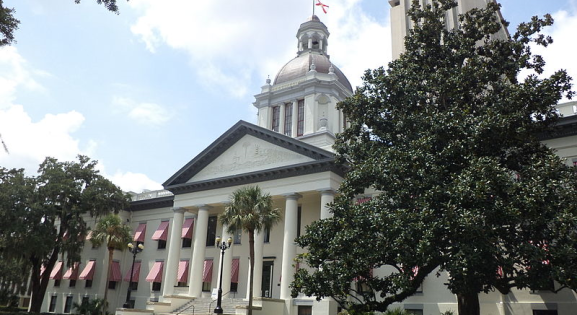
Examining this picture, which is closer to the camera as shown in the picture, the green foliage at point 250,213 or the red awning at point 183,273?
the green foliage at point 250,213

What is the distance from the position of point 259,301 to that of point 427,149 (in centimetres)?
1485

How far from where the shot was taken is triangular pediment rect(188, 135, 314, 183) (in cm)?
3100

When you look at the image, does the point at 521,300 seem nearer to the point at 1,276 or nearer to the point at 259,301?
the point at 259,301

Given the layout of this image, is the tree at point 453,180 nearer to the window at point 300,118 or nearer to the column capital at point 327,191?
the column capital at point 327,191

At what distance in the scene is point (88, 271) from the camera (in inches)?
1591

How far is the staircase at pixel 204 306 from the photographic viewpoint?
2895 cm

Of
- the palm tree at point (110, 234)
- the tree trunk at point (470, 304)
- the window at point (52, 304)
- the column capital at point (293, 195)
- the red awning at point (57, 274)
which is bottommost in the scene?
the window at point (52, 304)

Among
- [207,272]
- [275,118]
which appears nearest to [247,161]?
[207,272]

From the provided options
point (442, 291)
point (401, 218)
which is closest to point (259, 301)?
point (442, 291)

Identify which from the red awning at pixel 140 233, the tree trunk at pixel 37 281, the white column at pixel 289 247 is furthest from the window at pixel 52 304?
the white column at pixel 289 247

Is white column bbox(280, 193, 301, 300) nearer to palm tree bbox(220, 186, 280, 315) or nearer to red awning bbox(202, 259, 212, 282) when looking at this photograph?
palm tree bbox(220, 186, 280, 315)

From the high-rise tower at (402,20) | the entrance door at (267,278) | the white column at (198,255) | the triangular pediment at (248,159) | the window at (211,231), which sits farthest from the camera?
the high-rise tower at (402,20)

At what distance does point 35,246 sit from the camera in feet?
107

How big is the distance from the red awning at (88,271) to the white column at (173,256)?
10388mm
